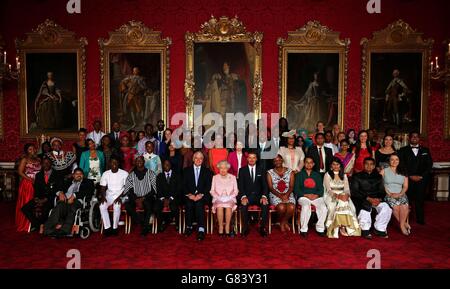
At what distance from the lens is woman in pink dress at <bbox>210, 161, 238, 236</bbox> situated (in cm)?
706

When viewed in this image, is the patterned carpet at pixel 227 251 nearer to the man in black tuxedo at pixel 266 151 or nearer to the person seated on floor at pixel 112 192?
the person seated on floor at pixel 112 192

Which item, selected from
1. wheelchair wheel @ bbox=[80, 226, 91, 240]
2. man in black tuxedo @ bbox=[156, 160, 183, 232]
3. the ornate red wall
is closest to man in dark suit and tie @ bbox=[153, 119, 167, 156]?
the ornate red wall

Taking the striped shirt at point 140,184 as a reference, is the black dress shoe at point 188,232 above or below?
below

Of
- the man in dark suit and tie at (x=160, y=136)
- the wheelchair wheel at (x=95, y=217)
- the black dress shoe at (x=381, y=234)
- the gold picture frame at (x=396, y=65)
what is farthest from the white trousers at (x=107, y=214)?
the gold picture frame at (x=396, y=65)

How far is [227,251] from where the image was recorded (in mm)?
6105

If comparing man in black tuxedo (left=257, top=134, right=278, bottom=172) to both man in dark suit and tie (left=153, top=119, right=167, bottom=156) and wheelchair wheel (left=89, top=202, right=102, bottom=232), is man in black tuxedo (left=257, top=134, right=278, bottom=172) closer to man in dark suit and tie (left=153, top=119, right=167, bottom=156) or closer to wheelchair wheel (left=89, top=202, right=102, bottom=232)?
man in dark suit and tie (left=153, top=119, right=167, bottom=156)

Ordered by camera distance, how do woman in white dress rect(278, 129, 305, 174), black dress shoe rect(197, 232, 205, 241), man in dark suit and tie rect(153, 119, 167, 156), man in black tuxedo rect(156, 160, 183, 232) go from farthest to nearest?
man in dark suit and tie rect(153, 119, 167, 156), woman in white dress rect(278, 129, 305, 174), man in black tuxedo rect(156, 160, 183, 232), black dress shoe rect(197, 232, 205, 241)

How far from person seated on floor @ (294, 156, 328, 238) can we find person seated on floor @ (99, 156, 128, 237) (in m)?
3.44

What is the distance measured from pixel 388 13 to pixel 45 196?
1000 cm

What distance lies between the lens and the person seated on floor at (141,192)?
7.15 m

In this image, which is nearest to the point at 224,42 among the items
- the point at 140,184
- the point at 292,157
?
the point at 292,157

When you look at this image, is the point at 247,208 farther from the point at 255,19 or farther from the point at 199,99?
the point at 255,19

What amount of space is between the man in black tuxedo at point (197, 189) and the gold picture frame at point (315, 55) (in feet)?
13.9

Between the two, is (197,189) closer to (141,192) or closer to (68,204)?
(141,192)
